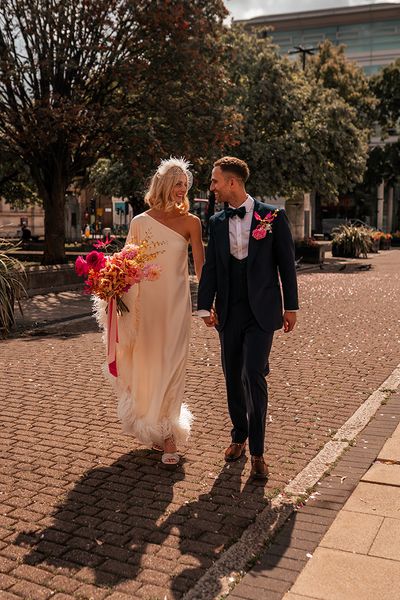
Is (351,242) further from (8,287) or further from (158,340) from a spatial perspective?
(158,340)

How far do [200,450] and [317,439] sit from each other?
94 cm

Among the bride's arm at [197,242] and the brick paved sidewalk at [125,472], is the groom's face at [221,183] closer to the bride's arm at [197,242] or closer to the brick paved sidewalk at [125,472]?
the bride's arm at [197,242]

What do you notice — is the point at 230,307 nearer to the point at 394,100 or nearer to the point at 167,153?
the point at 167,153

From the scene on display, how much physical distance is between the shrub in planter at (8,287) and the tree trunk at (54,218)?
32.2ft

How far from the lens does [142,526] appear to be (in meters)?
4.13

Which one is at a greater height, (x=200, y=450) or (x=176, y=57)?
(x=176, y=57)

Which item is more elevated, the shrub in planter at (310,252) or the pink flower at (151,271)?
the pink flower at (151,271)

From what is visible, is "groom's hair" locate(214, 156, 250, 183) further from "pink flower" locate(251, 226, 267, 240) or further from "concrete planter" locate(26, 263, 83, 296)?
"concrete planter" locate(26, 263, 83, 296)

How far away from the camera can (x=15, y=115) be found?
19.2 metres

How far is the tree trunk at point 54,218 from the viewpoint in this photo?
70.6ft

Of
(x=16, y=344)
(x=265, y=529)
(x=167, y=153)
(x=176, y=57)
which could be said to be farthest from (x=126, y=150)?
(x=265, y=529)

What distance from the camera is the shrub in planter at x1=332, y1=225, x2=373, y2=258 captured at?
112 ft

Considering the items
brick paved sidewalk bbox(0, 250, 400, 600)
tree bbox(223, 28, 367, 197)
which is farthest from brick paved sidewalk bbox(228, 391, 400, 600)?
tree bbox(223, 28, 367, 197)

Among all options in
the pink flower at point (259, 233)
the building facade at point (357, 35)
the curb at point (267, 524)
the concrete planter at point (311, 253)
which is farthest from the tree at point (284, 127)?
the building facade at point (357, 35)
